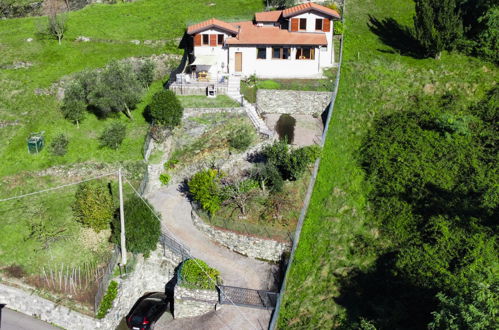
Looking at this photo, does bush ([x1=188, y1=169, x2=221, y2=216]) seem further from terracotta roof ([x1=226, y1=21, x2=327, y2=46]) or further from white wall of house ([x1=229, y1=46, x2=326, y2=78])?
terracotta roof ([x1=226, y1=21, x2=327, y2=46])

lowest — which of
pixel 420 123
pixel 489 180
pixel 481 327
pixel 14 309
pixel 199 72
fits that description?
pixel 14 309

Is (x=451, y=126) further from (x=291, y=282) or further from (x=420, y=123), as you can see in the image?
(x=291, y=282)

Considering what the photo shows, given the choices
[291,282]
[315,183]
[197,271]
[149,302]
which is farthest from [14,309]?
[315,183]

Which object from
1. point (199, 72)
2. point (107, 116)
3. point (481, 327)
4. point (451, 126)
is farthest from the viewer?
point (199, 72)

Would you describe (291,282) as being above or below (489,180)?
below

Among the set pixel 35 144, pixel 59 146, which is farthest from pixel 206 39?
pixel 35 144

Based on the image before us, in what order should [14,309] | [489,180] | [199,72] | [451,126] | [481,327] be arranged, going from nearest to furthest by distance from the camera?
1. [481,327]
2. [14,309]
3. [489,180]
4. [451,126]
5. [199,72]
